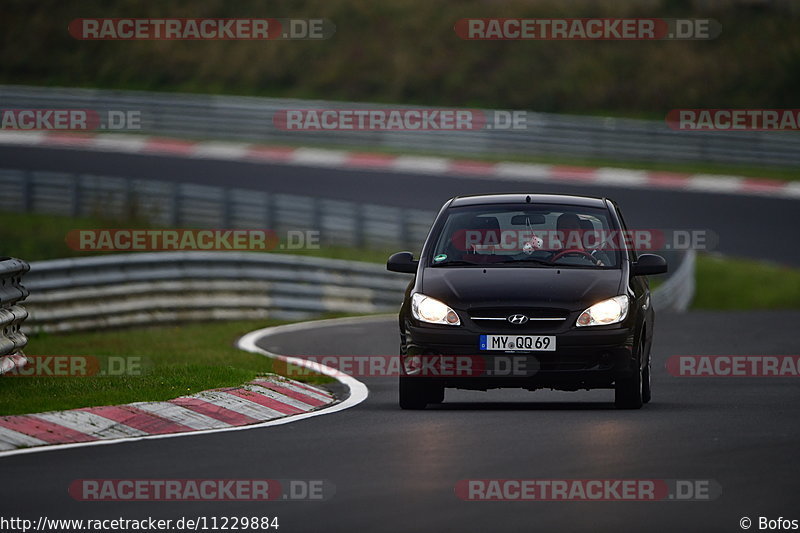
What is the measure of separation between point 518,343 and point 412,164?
91.7 ft

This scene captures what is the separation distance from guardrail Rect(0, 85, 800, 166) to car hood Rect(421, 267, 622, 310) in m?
27.3

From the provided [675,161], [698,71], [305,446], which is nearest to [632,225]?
[675,161]

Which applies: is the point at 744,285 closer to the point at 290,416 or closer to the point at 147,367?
the point at 147,367

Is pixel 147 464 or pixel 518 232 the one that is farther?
pixel 518 232

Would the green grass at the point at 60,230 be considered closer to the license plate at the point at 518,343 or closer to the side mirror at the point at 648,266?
the side mirror at the point at 648,266

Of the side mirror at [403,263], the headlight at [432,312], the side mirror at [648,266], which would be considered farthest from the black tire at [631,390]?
the side mirror at [403,263]

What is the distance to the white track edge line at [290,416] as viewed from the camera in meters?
10.3

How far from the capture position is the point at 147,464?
9523 mm

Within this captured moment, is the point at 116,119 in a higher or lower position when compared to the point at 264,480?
higher

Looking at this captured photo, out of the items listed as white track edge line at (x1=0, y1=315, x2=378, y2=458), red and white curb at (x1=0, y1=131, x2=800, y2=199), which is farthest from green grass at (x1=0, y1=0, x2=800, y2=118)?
white track edge line at (x1=0, y1=315, x2=378, y2=458)

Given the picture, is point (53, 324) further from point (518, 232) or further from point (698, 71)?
point (698, 71)

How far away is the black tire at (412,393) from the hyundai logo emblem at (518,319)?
85 cm

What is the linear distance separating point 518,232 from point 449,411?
152 centimetres

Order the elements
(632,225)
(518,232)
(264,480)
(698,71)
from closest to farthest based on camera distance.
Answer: (264,480)
(518,232)
(632,225)
(698,71)
